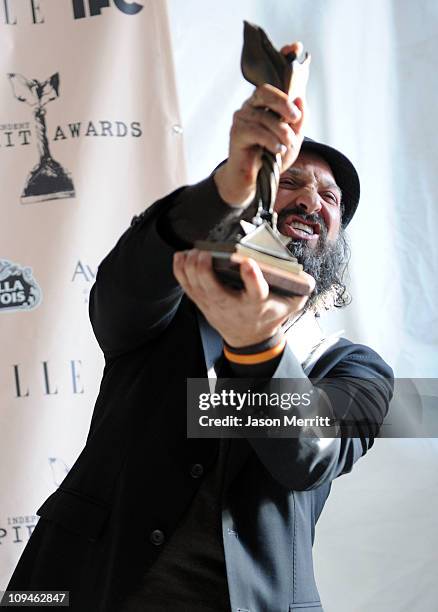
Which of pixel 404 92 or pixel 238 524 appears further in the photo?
pixel 404 92

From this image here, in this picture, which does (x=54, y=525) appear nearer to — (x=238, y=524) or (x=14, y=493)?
(x=238, y=524)

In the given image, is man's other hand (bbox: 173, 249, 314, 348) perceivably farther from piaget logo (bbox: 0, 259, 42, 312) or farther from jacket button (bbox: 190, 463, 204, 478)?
piaget logo (bbox: 0, 259, 42, 312)

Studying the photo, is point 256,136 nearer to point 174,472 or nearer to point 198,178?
point 174,472

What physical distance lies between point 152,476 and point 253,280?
45 centimetres

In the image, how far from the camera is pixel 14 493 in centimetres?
221

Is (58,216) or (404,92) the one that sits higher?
(404,92)

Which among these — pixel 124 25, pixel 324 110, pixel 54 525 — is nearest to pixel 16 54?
pixel 124 25

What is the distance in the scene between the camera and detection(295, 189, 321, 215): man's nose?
62.4 inches

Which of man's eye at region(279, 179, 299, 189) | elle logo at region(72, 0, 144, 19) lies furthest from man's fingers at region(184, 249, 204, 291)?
elle logo at region(72, 0, 144, 19)

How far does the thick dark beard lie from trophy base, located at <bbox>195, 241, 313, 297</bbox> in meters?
0.48

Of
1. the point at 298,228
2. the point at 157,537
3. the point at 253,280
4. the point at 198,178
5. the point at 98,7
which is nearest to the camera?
the point at 253,280

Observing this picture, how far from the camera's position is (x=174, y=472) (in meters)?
1.31

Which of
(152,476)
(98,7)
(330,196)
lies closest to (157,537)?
(152,476)

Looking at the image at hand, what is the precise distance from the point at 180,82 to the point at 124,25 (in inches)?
9.1
